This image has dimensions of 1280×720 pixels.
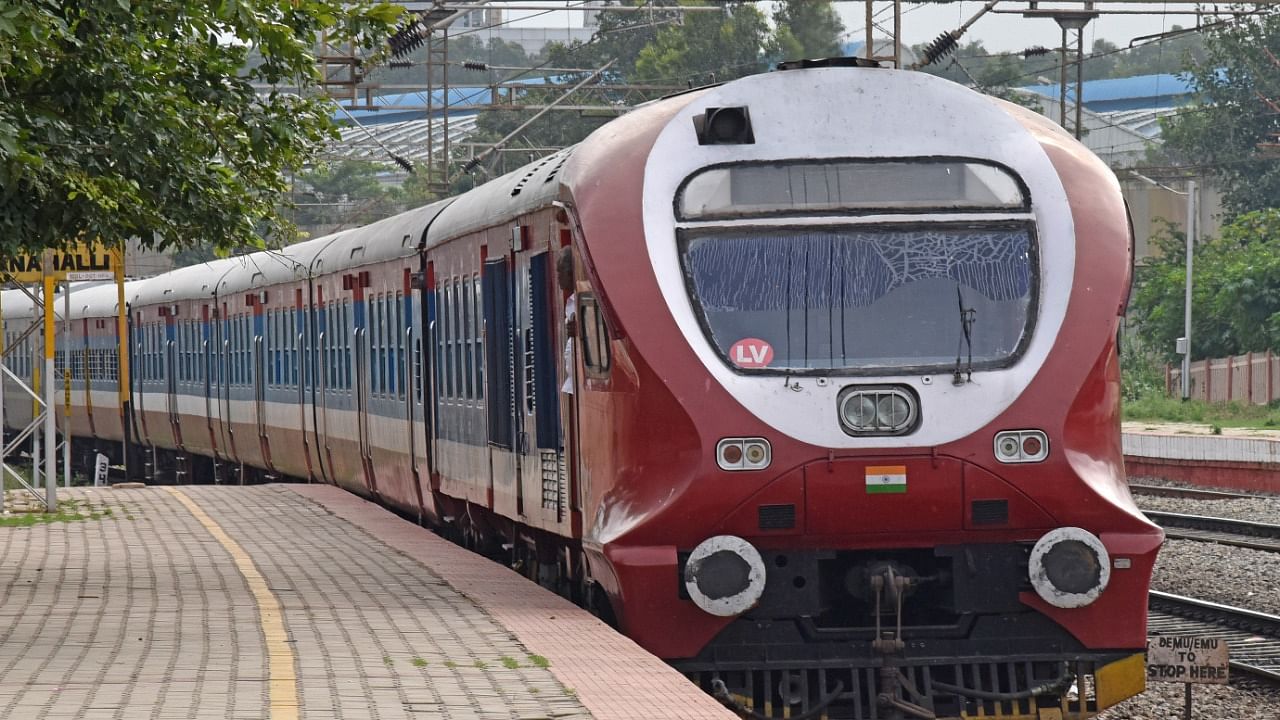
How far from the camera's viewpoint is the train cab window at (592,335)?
32.9ft

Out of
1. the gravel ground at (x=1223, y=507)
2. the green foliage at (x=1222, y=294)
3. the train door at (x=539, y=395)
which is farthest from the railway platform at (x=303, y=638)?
the green foliage at (x=1222, y=294)

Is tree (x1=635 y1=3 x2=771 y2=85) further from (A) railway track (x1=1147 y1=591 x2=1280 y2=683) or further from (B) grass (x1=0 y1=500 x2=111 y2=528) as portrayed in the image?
(A) railway track (x1=1147 y1=591 x2=1280 y2=683)

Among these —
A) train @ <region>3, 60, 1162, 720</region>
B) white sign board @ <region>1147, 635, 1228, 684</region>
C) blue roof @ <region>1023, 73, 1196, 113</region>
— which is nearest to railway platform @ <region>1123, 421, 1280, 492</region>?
white sign board @ <region>1147, 635, 1228, 684</region>

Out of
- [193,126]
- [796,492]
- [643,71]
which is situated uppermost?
[643,71]

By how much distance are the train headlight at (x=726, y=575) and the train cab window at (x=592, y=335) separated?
104 cm

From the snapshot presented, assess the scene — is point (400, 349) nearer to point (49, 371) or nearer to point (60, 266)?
point (49, 371)

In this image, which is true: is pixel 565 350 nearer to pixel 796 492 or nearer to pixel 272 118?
pixel 796 492

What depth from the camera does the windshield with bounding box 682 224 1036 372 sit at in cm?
971

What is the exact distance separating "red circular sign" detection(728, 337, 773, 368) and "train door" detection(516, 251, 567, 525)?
1.76m

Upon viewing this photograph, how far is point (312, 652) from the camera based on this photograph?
9.96 meters

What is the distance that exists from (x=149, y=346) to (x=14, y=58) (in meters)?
25.4

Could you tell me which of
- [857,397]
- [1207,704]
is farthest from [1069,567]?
[1207,704]

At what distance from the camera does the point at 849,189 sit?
1005 cm

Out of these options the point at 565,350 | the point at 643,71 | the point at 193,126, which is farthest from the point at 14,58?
the point at 643,71
